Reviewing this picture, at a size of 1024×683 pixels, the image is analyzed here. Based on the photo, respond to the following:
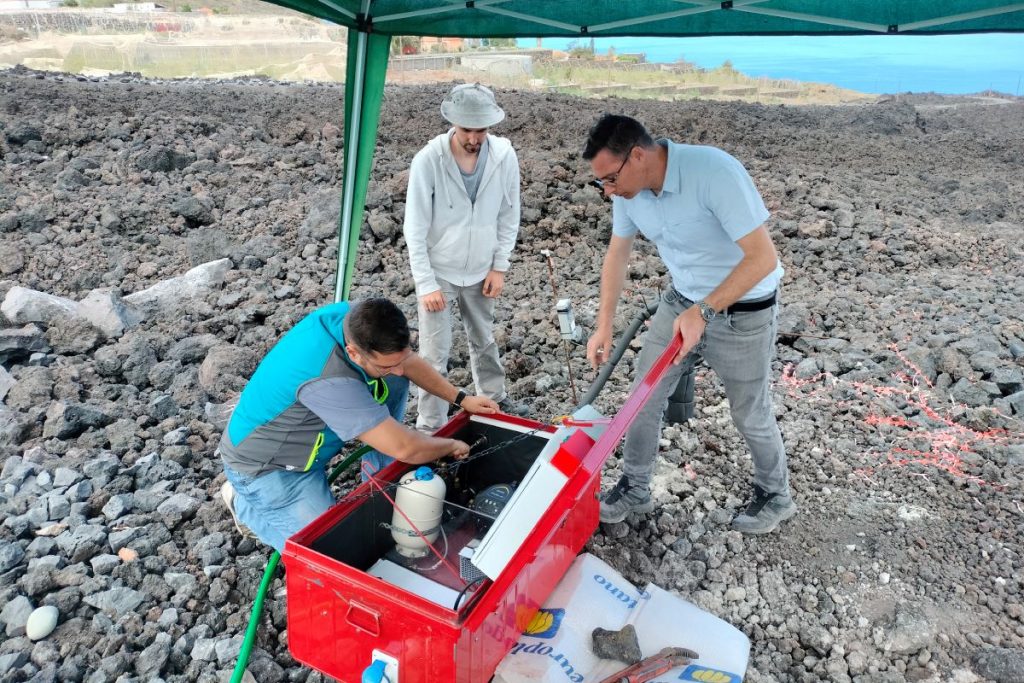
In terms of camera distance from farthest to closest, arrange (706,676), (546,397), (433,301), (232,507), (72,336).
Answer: (72,336) < (546,397) < (433,301) < (232,507) < (706,676)

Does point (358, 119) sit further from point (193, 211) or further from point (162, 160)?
point (162, 160)

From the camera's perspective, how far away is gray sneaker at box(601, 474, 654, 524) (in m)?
2.75

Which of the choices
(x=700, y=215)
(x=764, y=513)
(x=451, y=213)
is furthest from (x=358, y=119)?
(x=764, y=513)

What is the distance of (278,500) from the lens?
7.70 feet

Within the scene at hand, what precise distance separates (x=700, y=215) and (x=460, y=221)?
1.11 m

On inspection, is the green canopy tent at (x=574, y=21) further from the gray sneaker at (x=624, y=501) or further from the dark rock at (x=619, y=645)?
the dark rock at (x=619, y=645)

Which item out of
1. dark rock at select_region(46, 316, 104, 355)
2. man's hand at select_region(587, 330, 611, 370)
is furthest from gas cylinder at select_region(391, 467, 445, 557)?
dark rock at select_region(46, 316, 104, 355)

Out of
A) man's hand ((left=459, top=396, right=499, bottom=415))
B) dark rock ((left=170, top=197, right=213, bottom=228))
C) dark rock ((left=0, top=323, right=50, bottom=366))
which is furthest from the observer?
dark rock ((left=170, top=197, right=213, bottom=228))

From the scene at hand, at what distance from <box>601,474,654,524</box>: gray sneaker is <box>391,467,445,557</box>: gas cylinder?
0.76 meters

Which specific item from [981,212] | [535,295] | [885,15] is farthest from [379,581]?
[981,212]

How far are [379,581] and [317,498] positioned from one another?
27.0 inches

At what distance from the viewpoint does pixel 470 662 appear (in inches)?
70.1

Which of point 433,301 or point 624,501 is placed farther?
point 433,301

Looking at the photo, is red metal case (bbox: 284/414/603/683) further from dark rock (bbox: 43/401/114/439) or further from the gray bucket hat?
dark rock (bbox: 43/401/114/439)
